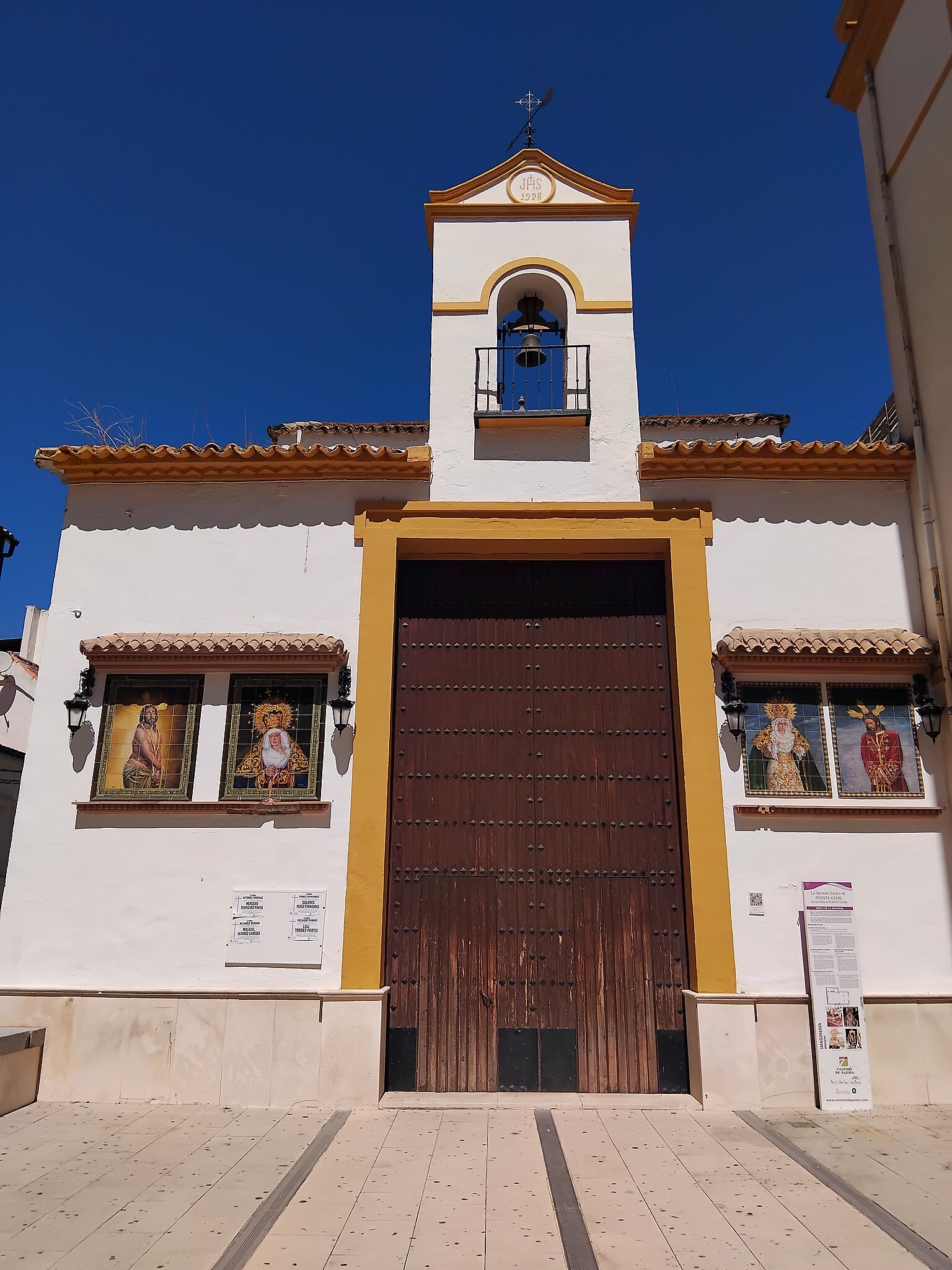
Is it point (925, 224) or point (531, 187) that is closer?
point (925, 224)

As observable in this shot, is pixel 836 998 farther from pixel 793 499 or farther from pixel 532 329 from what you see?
pixel 532 329

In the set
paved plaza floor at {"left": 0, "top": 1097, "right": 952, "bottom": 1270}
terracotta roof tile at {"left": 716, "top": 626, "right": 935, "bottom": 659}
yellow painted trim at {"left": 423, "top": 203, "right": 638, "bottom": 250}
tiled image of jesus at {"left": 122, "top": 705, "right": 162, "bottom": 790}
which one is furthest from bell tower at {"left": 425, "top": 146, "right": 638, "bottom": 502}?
paved plaza floor at {"left": 0, "top": 1097, "right": 952, "bottom": 1270}

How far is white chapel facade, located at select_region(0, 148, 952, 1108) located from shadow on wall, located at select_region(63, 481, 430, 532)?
3cm

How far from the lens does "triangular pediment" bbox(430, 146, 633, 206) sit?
7289mm

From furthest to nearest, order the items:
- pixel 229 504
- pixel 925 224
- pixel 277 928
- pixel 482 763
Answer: pixel 229 504 < pixel 925 224 < pixel 482 763 < pixel 277 928

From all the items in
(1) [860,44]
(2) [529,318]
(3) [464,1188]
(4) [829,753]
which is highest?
(1) [860,44]

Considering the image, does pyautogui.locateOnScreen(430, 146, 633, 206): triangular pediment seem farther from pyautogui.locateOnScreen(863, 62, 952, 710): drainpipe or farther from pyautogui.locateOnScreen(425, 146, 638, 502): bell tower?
pyautogui.locateOnScreen(863, 62, 952, 710): drainpipe

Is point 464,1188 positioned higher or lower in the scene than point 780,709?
lower

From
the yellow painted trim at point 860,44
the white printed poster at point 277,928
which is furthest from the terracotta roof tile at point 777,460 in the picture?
the white printed poster at point 277,928

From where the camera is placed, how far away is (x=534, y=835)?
612cm

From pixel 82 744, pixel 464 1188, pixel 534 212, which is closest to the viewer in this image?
pixel 464 1188

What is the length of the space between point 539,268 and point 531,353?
0.77m

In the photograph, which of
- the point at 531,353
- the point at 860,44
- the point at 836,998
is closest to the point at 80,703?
the point at 531,353

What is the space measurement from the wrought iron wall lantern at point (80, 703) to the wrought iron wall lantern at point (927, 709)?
607 centimetres
